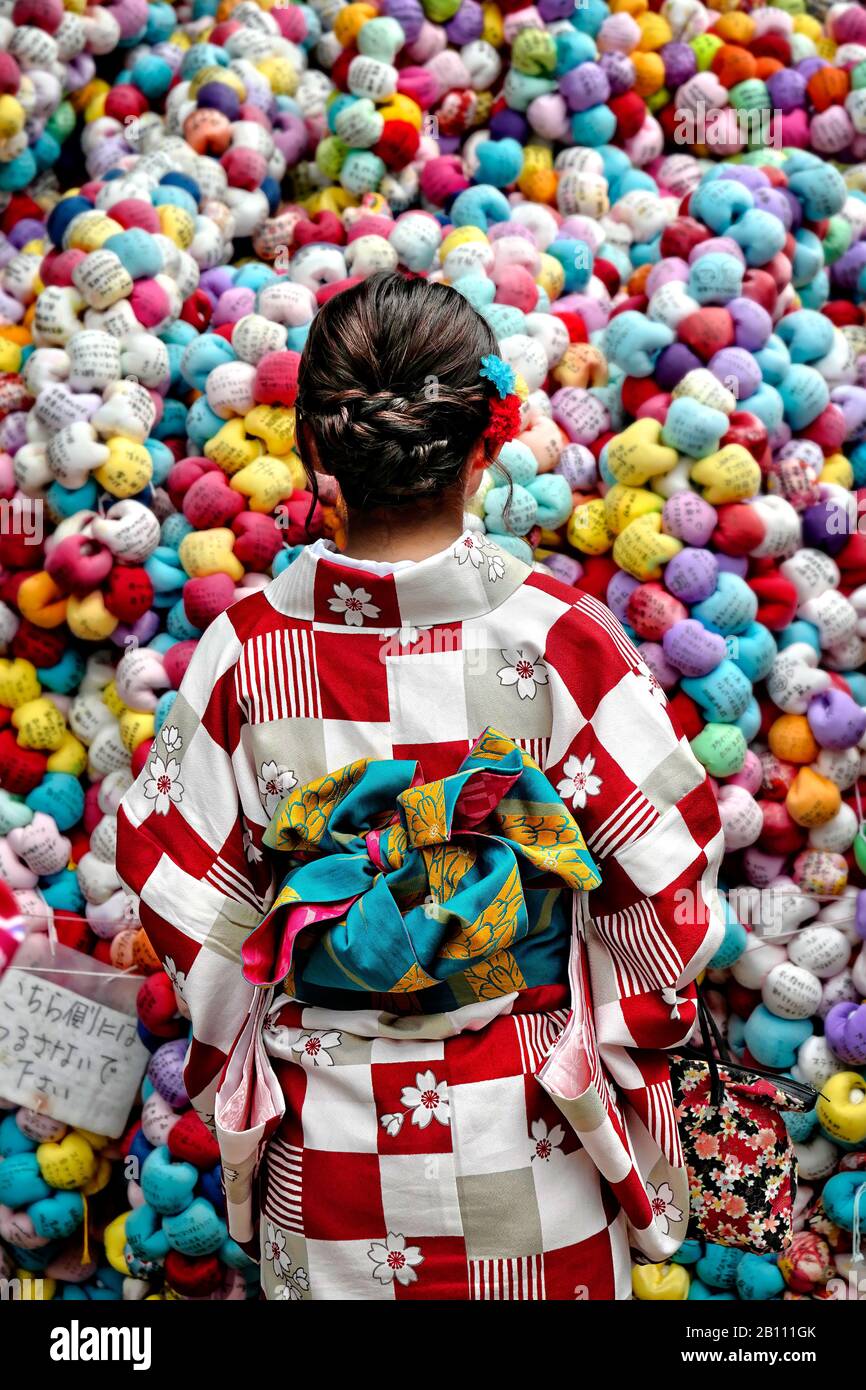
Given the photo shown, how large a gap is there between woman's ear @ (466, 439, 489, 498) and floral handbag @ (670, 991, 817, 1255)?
0.54m

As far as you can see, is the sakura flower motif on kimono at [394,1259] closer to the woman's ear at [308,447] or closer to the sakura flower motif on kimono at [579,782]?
the sakura flower motif on kimono at [579,782]

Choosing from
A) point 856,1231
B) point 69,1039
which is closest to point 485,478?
point 69,1039

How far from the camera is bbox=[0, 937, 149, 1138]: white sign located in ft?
5.50

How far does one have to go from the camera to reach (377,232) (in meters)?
1.96

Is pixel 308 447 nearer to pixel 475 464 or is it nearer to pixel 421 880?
pixel 475 464

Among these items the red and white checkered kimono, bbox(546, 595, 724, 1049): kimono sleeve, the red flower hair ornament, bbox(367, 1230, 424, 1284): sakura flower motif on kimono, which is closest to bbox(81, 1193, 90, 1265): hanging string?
the red and white checkered kimono

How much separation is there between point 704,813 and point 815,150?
1462mm

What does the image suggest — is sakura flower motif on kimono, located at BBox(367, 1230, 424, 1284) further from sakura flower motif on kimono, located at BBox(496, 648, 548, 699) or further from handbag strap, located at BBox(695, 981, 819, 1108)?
sakura flower motif on kimono, located at BBox(496, 648, 548, 699)

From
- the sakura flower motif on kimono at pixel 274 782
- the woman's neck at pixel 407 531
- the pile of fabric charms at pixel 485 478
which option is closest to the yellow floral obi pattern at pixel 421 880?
the sakura flower motif on kimono at pixel 274 782

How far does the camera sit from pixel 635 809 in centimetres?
111

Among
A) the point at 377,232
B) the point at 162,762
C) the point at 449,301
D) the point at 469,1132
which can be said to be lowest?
the point at 469,1132

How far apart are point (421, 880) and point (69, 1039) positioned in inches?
31.7
